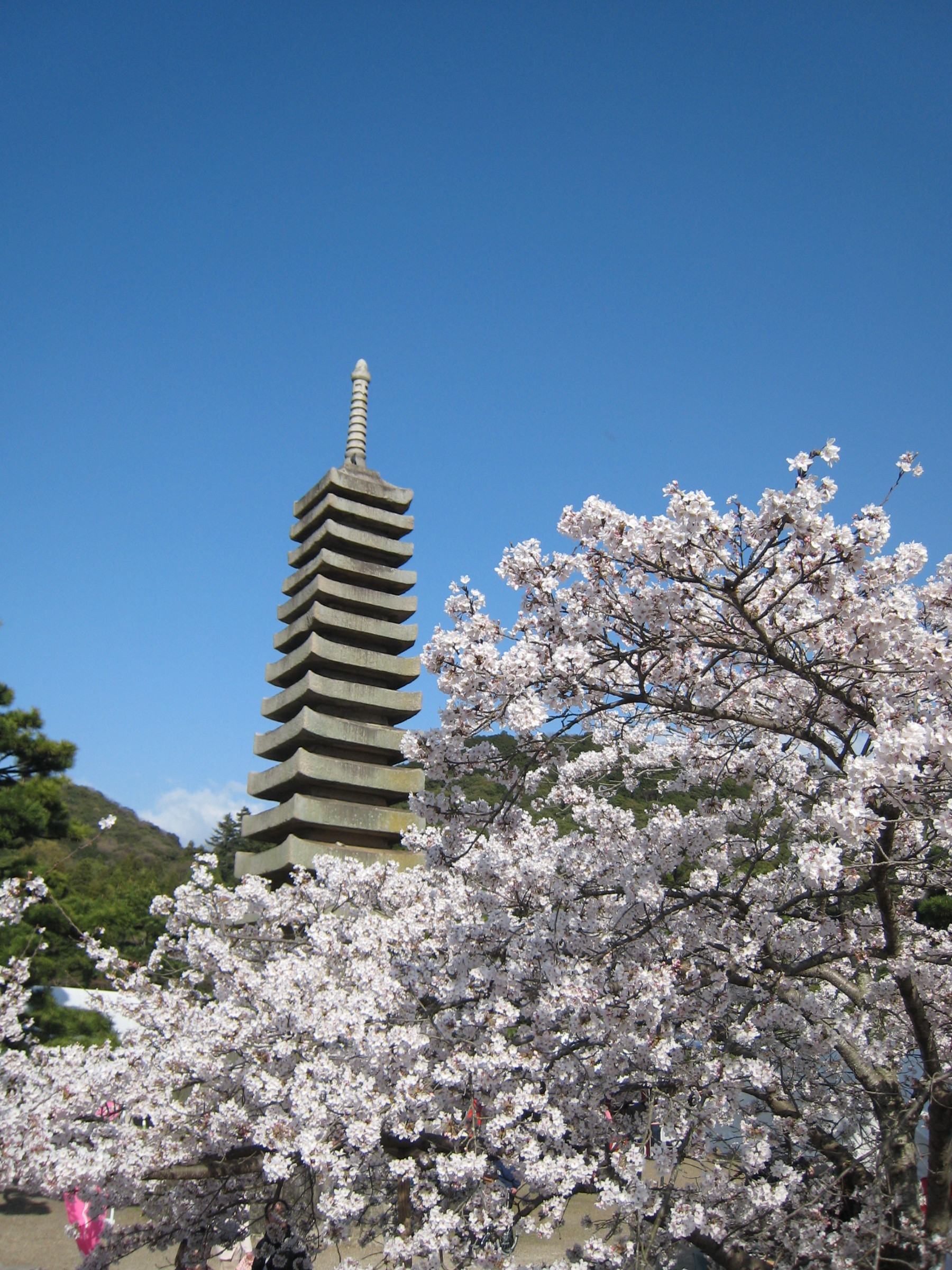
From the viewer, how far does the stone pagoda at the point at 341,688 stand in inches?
1038

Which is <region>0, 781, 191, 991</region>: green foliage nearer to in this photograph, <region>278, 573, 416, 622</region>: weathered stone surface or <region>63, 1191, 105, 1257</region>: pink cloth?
<region>63, 1191, 105, 1257</region>: pink cloth

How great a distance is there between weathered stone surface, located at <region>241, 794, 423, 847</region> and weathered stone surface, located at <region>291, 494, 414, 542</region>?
10.7 metres

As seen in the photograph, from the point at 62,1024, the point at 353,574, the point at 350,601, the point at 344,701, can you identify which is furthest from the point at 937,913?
the point at 353,574

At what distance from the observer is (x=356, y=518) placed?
104 feet

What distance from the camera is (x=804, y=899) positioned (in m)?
5.50

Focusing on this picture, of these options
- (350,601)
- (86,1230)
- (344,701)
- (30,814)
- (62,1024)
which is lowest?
(86,1230)

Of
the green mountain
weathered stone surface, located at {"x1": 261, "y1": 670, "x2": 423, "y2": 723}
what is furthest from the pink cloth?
weathered stone surface, located at {"x1": 261, "y1": 670, "x2": 423, "y2": 723}

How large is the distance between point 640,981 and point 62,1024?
1492cm

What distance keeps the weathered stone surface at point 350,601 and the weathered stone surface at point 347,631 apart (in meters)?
0.28

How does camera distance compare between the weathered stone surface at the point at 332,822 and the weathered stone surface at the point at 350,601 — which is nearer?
the weathered stone surface at the point at 332,822

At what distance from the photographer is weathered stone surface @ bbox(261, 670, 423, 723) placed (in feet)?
90.4

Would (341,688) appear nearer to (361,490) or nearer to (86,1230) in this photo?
(361,490)

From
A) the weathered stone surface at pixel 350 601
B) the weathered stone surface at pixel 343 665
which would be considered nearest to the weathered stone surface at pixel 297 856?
the weathered stone surface at pixel 343 665

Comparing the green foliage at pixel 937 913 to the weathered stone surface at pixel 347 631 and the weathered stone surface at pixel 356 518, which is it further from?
the weathered stone surface at pixel 356 518
